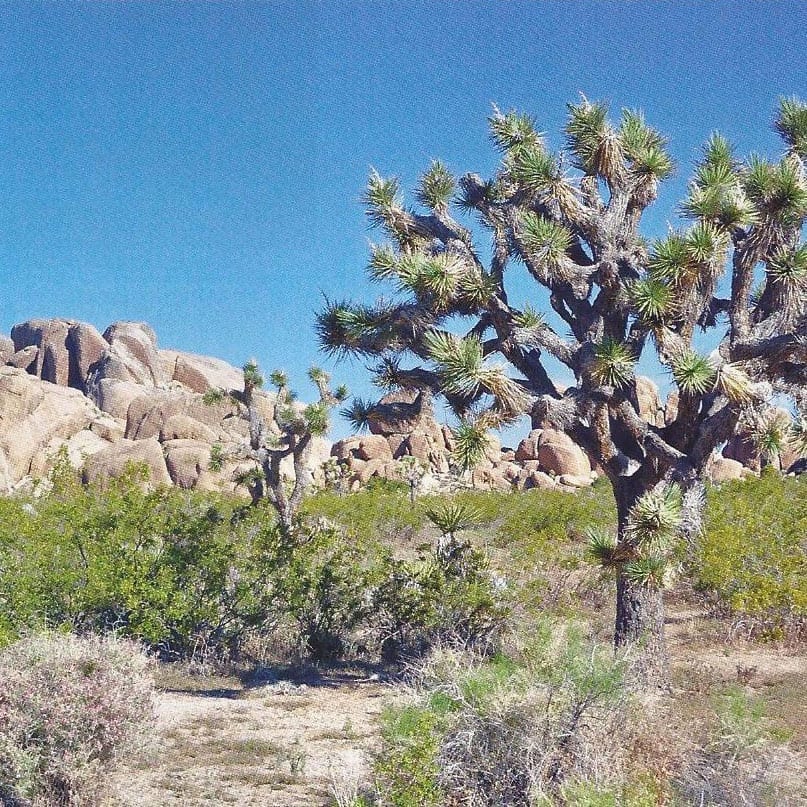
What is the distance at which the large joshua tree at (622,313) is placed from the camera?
7.53 m

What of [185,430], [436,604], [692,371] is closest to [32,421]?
[185,430]

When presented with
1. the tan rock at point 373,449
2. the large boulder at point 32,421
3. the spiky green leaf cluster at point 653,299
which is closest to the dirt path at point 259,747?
the spiky green leaf cluster at point 653,299

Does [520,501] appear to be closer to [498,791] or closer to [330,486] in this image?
[330,486]

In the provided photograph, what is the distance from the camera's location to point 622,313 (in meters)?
8.27

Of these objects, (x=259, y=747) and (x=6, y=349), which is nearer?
(x=259, y=747)

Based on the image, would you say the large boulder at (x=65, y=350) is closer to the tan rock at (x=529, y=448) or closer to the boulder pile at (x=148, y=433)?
the boulder pile at (x=148, y=433)

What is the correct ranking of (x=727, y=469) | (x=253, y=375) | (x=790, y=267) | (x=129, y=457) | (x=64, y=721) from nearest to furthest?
(x=64, y=721) → (x=790, y=267) → (x=253, y=375) → (x=129, y=457) → (x=727, y=469)

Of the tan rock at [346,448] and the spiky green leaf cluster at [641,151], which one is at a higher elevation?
the tan rock at [346,448]

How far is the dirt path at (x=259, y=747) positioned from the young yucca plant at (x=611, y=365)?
125 inches

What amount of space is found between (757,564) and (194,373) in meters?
48.9

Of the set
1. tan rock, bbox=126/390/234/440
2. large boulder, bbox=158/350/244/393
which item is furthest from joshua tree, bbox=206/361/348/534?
large boulder, bbox=158/350/244/393

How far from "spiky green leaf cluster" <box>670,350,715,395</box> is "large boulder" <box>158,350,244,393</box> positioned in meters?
49.0

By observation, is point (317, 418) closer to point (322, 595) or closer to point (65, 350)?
point (322, 595)

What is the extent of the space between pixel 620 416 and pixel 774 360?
4.54 feet
